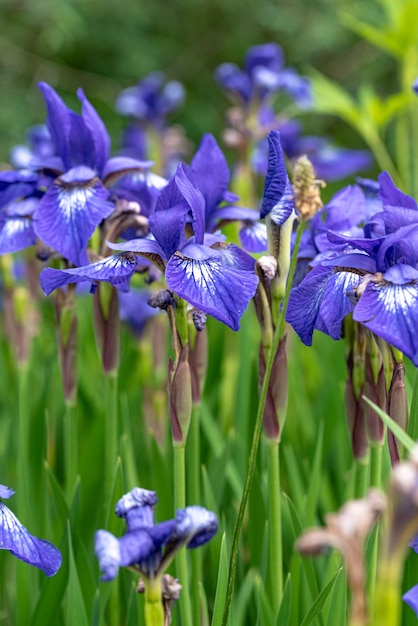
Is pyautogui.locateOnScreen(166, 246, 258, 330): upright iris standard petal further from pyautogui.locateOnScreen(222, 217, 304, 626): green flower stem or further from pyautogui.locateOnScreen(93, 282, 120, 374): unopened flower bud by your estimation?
pyautogui.locateOnScreen(93, 282, 120, 374): unopened flower bud

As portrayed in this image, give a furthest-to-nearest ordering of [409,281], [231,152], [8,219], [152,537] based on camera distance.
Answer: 1. [231,152]
2. [8,219]
3. [409,281]
4. [152,537]

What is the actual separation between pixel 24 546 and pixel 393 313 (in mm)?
563

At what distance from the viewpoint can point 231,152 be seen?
6.14m

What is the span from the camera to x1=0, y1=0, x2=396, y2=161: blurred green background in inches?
234

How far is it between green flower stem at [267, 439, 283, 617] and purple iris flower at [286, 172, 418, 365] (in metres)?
0.21

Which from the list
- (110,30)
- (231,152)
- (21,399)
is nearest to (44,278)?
(21,399)

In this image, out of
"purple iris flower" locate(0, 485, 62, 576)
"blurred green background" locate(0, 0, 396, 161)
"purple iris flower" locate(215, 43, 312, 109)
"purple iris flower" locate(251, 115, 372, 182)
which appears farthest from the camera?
"blurred green background" locate(0, 0, 396, 161)

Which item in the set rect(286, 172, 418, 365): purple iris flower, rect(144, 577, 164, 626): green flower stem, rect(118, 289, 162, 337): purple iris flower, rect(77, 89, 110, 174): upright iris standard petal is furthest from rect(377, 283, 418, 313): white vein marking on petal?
rect(118, 289, 162, 337): purple iris flower

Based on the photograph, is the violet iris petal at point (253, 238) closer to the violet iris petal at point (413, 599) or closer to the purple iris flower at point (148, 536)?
the purple iris flower at point (148, 536)

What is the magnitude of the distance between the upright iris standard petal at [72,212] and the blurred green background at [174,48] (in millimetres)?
4219

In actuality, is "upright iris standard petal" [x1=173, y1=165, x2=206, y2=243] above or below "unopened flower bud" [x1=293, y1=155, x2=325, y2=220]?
above

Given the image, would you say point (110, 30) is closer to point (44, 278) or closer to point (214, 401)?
point (214, 401)

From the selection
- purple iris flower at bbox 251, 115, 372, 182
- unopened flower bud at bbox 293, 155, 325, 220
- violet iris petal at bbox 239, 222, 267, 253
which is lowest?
unopened flower bud at bbox 293, 155, 325, 220

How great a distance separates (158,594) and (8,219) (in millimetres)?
858
